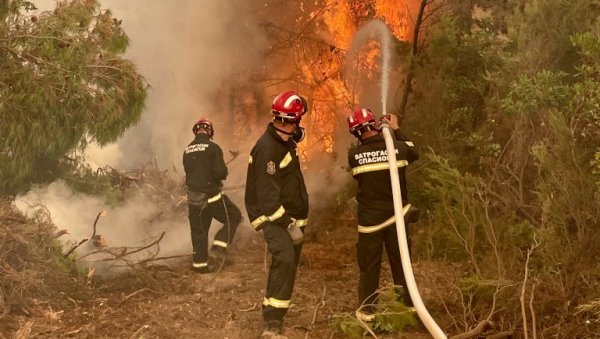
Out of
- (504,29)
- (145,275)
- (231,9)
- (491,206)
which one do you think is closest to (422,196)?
(491,206)

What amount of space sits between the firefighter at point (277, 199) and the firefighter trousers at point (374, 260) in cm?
65

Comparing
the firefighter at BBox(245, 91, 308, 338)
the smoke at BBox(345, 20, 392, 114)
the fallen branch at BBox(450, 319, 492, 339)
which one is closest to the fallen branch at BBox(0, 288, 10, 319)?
the firefighter at BBox(245, 91, 308, 338)

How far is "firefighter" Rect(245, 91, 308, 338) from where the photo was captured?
4867mm

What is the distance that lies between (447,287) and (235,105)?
7154mm

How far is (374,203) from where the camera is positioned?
5.20m

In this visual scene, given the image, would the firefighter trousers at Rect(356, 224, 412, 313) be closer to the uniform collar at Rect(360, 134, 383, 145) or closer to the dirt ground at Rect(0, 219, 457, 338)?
the dirt ground at Rect(0, 219, 457, 338)

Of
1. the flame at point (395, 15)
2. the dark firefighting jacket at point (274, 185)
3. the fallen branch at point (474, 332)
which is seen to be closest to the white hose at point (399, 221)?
the fallen branch at point (474, 332)

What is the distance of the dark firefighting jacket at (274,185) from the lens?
4855mm

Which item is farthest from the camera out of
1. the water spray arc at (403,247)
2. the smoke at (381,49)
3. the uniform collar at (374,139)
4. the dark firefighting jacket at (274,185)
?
the smoke at (381,49)

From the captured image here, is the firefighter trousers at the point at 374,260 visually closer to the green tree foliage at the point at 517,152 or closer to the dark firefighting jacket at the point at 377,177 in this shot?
the dark firefighting jacket at the point at 377,177

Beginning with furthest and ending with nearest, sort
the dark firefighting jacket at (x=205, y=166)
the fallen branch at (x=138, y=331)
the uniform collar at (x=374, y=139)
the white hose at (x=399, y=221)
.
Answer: the dark firefighting jacket at (x=205, y=166) → the uniform collar at (x=374, y=139) → the fallen branch at (x=138, y=331) → the white hose at (x=399, y=221)

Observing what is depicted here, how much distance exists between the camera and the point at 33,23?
6.45 m

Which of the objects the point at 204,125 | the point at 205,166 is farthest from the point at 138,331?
the point at 204,125

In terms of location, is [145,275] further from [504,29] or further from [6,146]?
[504,29]
